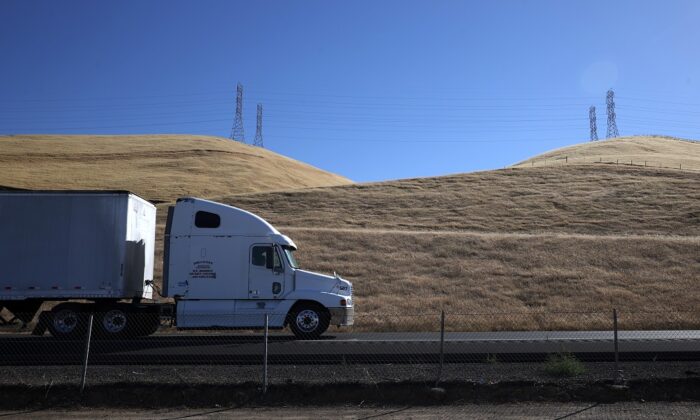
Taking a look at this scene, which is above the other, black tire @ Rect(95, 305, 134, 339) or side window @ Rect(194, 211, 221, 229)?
side window @ Rect(194, 211, 221, 229)

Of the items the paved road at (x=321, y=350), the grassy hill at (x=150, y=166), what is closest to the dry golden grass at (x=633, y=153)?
the grassy hill at (x=150, y=166)

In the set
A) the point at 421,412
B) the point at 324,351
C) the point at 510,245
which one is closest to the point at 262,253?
the point at 324,351

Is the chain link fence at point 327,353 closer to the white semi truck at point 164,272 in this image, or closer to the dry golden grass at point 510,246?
the white semi truck at point 164,272

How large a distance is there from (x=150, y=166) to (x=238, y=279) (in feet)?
196

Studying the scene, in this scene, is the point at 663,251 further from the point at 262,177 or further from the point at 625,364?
the point at 262,177

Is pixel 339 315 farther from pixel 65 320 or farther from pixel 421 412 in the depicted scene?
pixel 421 412

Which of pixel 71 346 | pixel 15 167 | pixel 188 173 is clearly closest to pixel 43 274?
pixel 71 346

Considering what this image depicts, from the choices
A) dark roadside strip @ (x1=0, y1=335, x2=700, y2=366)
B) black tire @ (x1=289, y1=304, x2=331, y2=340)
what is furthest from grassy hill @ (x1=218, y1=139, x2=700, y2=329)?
dark roadside strip @ (x1=0, y1=335, x2=700, y2=366)

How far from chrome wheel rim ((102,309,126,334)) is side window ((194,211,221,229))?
10.3ft

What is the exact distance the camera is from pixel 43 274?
56.6 feet

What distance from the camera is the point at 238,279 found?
17422 millimetres

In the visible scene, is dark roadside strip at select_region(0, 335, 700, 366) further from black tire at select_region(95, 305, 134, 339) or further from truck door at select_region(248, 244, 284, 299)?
truck door at select_region(248, 244, 284, 299)

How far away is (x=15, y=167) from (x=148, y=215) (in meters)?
55.7

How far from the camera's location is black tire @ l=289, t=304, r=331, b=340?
16922 mm
